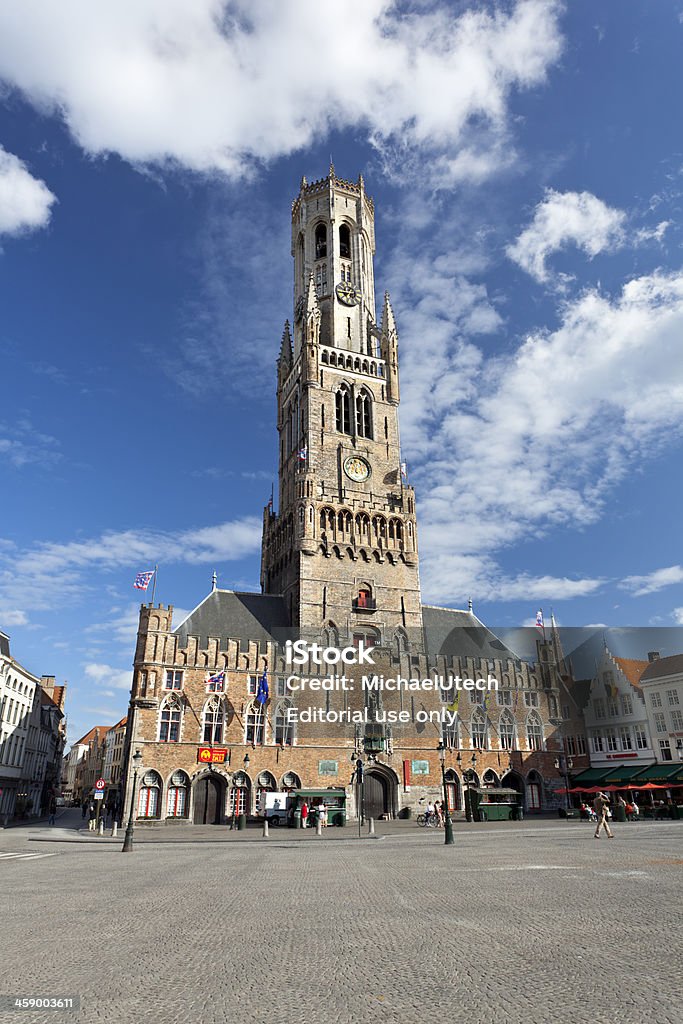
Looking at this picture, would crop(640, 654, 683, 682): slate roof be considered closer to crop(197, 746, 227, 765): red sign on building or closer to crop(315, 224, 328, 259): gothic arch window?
crop(197, 746, 227, 765): red sign on building

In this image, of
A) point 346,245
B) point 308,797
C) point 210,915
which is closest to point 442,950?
point 210,915

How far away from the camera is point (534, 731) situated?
53719 mm

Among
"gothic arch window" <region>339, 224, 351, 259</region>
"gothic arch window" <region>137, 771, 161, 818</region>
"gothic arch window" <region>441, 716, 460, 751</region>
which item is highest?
"gothic arch window" <region>339, 224, 351, 259</region>

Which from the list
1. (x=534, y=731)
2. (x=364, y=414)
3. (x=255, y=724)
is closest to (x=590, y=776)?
(x=534, y=731)

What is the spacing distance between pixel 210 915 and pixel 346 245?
6802cm

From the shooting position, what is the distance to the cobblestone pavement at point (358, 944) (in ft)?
19.0

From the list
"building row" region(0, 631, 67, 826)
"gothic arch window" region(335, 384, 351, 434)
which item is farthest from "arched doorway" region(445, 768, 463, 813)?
"building row" region(0, 631, 67, 826)

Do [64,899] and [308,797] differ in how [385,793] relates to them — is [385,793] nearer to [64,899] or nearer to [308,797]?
[308,797]

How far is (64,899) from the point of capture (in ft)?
40.1

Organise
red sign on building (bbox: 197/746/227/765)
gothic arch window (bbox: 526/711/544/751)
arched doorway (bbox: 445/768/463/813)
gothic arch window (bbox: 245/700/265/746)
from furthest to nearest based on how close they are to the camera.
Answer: gothic arch window (bbox: 526/711/544/751) < arched doorway (bbox: 445/768/463/813) < gothic arch window (bbox: 245/700/265/746) < red sign on building (bbox: 197/746/227/765)

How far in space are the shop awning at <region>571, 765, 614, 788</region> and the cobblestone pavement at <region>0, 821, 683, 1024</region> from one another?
39165 millimetres

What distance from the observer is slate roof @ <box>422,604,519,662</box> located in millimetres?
55969

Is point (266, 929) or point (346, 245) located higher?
point (346, 245)

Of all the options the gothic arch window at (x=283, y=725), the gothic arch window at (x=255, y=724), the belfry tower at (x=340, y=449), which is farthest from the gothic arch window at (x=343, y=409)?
the gothic arch window at (x=255, y=724)
